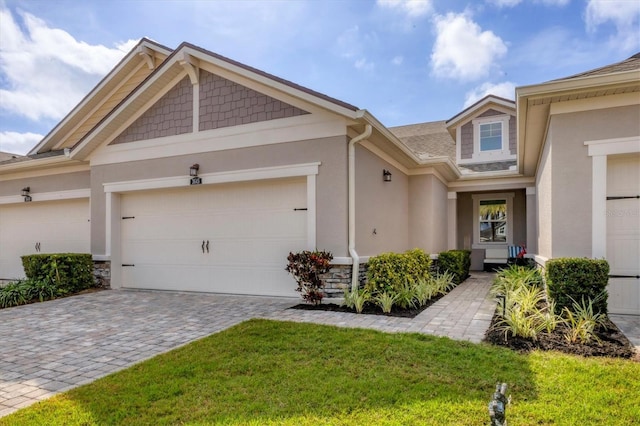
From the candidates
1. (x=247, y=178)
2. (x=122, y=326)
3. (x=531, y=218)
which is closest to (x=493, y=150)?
(x=531, y=218)

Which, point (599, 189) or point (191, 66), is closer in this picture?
point (599, 189)

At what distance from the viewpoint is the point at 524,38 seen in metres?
9.52

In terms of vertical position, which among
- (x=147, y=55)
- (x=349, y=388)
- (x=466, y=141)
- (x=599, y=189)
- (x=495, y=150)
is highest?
(x=147, y=55)

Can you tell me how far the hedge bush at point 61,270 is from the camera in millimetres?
8727

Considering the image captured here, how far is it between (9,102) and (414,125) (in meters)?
16.7

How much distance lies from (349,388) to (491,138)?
12773 millimetres

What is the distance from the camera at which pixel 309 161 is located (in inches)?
293

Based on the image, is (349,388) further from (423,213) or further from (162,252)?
(423,213)

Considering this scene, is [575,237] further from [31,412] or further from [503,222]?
[503,222]

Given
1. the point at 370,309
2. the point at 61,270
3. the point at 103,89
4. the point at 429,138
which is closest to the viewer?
the point at 370,309

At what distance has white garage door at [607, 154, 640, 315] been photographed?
231 inches

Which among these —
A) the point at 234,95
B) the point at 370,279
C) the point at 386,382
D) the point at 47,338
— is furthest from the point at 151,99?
the point at 386,382

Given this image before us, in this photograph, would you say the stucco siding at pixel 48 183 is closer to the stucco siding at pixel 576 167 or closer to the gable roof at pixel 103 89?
the gable roof at pixel 103 89

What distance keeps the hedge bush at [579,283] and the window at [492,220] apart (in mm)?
9188
